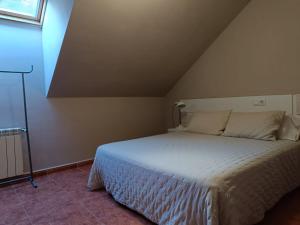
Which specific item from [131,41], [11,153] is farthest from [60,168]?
[131,41]

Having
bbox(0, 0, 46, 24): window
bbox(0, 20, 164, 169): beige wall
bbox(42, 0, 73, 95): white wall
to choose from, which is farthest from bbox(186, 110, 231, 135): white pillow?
bbox(0, 0, 46, 24): window

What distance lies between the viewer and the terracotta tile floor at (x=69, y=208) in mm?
1824

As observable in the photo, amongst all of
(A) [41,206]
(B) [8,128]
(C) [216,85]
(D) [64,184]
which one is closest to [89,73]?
(B) [8,128]

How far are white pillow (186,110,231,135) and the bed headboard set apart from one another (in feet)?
0.85

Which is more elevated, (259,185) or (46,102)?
(46,102)

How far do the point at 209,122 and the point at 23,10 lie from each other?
2.82 m

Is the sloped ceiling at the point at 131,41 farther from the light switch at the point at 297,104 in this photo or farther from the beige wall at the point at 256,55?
the light switch at the point at 297,104

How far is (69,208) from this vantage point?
2049 millimetres

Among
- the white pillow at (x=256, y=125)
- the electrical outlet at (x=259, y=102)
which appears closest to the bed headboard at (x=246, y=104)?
the electrical outlet at (x=259, y=102)

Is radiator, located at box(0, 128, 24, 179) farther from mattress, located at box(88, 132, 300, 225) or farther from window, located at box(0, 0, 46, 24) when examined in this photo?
window, located at box(0, 0, 46, 24)

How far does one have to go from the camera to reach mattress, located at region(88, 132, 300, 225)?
4.52 ft

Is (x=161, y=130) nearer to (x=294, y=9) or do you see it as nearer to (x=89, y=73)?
(x=89, y=73)

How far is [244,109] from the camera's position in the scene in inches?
124

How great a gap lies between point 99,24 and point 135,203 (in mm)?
1897
